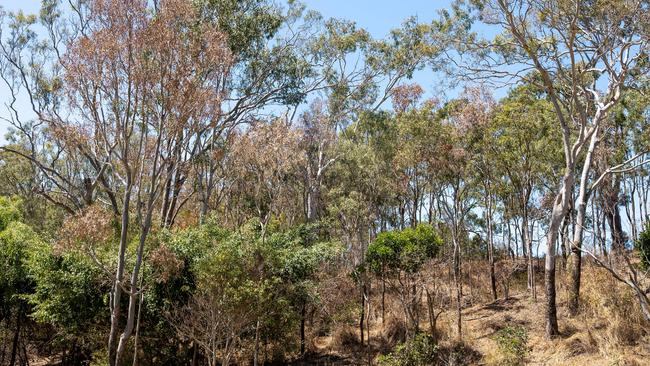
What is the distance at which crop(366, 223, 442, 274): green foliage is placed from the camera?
15312 mm

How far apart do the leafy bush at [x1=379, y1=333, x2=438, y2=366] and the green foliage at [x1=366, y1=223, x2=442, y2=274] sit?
6.15 ft

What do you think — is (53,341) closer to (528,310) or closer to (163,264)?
(163,264)

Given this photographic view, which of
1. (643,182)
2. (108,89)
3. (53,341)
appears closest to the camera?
(108,89)

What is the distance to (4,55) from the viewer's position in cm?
2059

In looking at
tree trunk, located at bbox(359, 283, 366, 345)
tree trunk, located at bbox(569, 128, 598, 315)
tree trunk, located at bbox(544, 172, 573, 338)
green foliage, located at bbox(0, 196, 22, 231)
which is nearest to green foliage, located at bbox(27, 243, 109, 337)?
green foliage, located at bbox(0, 196, 22, 231)

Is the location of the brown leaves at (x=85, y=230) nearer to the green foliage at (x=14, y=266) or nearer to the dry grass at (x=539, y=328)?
the green foliage at (x=14, y=266)

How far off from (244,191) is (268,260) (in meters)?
15.0

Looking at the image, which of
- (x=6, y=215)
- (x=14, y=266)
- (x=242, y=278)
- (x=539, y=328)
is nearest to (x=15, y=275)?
(x=14, y=266)

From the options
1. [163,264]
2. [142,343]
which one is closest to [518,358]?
[163,264]

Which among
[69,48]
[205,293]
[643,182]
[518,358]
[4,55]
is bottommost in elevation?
[518,358]

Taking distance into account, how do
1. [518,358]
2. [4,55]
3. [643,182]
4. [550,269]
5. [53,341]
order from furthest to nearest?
[643,182] → [4,55] → [53,341] → [550,269] → [518,358]

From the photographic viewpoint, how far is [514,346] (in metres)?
13.5

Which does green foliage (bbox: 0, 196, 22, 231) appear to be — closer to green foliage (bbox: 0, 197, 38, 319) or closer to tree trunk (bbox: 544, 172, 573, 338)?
green foliage (bbox: 0, 197, 38, 319)

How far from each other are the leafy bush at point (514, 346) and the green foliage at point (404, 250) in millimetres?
2857
